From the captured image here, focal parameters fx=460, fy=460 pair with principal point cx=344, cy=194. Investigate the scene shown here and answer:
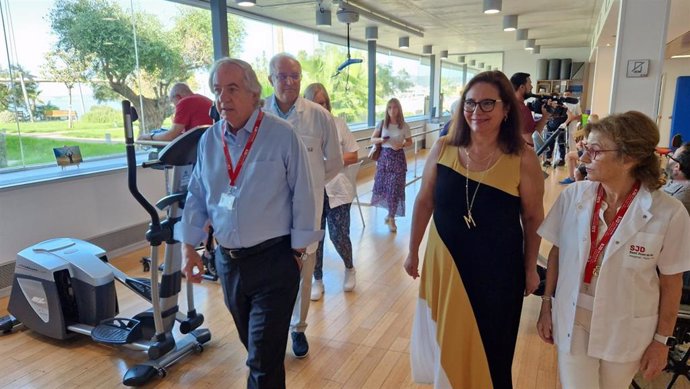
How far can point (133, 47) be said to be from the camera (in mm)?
5004

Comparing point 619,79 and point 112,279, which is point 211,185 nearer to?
point 112,279

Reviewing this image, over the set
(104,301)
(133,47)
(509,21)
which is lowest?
(104,301)

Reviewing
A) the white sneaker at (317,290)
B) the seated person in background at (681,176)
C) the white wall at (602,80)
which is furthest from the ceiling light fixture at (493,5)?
the white wall at (602,80)

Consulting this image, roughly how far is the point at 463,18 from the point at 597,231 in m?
7.64

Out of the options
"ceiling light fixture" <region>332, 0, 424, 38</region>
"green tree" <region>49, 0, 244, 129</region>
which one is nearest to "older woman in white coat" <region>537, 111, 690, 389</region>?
"green tree" <region>49, 0, 244, 129</region>

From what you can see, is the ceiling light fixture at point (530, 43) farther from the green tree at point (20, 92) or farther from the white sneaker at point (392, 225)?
the green tree at point (20, 92)

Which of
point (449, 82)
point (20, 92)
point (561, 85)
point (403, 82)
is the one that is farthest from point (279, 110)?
point (449, 82)

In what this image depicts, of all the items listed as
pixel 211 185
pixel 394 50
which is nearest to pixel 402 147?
pixel 211 185

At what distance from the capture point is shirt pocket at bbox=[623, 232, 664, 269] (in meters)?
1.36

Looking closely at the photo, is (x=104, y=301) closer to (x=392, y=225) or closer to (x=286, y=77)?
(x=286, y=77)

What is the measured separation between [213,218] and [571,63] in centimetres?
1431

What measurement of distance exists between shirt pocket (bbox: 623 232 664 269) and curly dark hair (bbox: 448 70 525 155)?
1.61 ft

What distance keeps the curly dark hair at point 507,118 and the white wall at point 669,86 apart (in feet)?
46.6

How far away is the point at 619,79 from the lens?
379 centimetres
